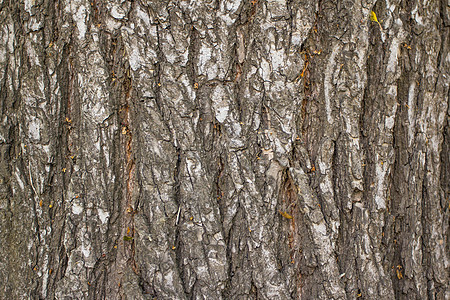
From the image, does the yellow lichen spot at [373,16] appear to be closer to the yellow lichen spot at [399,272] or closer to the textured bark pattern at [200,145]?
the textured bark pattern at [200,145]

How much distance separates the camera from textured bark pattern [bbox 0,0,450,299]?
146 centimetres

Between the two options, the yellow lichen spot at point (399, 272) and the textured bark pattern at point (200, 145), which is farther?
the yellow lichen spot at point (399, 272)

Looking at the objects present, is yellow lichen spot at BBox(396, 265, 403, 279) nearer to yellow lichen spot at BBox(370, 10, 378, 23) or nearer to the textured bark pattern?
the textured bark pattern

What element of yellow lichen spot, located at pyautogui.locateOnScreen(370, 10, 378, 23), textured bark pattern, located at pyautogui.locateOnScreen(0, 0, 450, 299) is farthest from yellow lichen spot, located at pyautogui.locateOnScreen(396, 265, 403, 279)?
yellow lichen spot, located at pyautogui.locateOnScreen(370, 10, 378, 23)

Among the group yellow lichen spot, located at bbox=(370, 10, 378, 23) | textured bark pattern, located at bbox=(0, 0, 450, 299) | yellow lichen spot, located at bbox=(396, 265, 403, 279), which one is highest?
yellow lichen spot, located at bbox=(370, 10, 378, 23)

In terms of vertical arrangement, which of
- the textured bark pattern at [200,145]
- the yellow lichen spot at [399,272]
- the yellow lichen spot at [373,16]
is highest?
the yellow lichen spot at [373,16]

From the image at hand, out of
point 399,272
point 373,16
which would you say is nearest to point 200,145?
point 373,16

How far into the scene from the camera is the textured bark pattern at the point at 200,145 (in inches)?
57.6

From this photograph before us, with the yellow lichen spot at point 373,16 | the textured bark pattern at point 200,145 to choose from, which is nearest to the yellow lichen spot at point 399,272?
the textured bark pattern at point 200,145

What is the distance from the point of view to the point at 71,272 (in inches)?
59.6

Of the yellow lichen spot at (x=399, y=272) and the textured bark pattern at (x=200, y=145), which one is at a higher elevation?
the textured bark pattern at (x=200, y=145)

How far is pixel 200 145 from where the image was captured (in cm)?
147

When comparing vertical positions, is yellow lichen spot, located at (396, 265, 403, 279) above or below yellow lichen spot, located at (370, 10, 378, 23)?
below

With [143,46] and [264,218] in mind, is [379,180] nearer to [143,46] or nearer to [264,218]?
[264,218]
